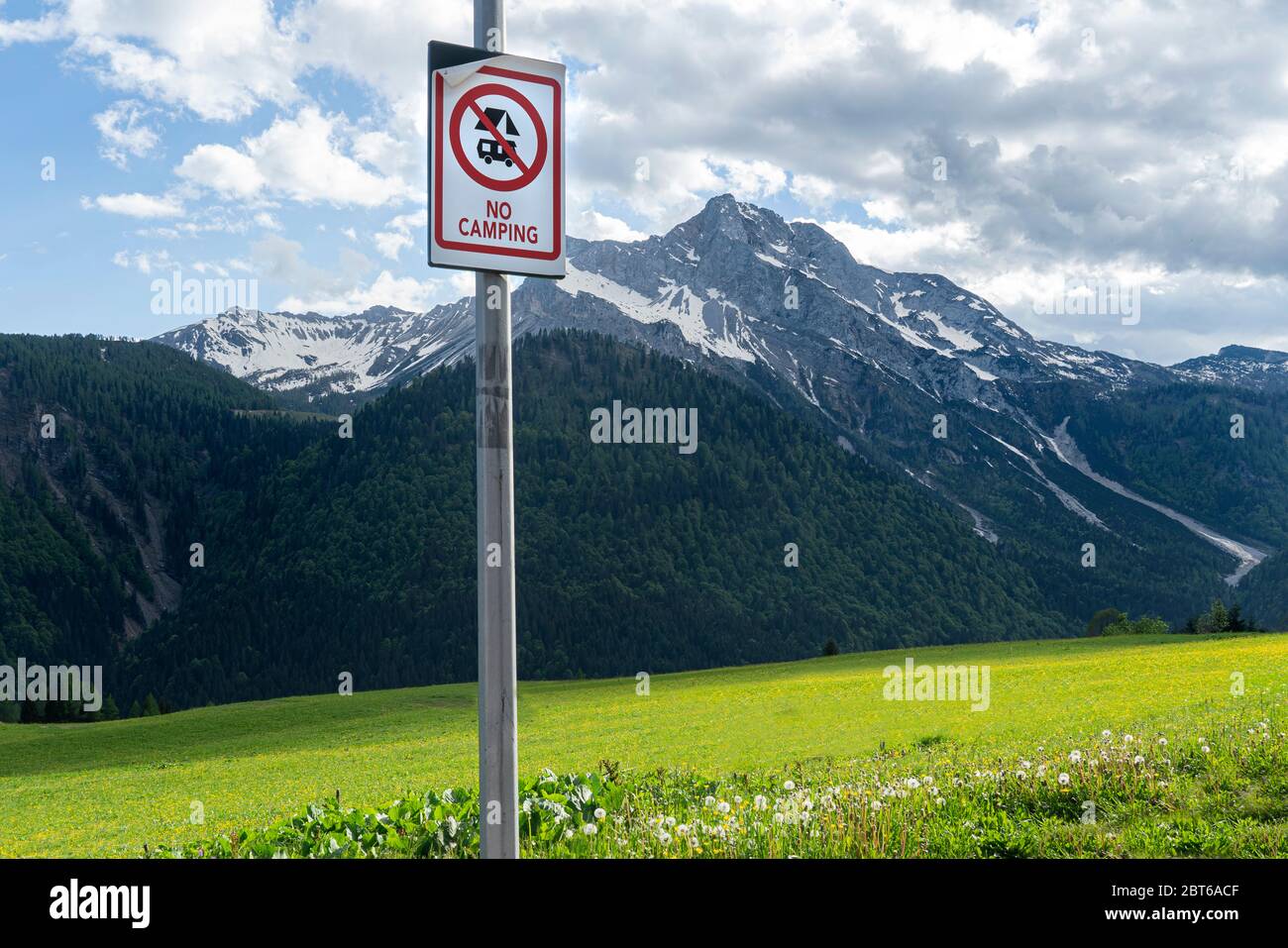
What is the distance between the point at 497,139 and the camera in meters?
6.66

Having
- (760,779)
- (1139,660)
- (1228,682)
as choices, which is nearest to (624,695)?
(1139,660)

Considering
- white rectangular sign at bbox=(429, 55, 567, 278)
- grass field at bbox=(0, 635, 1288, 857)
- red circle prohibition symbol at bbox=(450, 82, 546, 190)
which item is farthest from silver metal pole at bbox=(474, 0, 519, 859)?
grass field at bbox=(0, 635, 1288, 857)

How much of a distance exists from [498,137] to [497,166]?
0.21 m

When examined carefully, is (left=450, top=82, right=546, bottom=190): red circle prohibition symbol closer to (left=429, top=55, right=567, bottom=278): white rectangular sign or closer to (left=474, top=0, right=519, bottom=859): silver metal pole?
(left=429, top=55, right=567, bottom=278): white rectangular sign

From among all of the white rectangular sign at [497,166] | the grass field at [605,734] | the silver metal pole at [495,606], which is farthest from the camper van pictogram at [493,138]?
the grass field at [605,734]

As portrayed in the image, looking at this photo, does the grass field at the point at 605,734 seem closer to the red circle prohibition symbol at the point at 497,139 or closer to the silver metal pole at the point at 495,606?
the silver metal pole at the point at 495,606

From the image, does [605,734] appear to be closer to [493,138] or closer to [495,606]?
[495,606]

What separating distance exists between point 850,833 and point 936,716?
29837 millimetres

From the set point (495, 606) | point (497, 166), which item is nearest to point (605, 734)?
point (495, 606)

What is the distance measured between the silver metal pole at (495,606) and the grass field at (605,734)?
659 centimetres

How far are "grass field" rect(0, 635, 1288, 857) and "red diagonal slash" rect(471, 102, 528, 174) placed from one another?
8.72m

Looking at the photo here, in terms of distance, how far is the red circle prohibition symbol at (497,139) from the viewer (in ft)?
21.5
